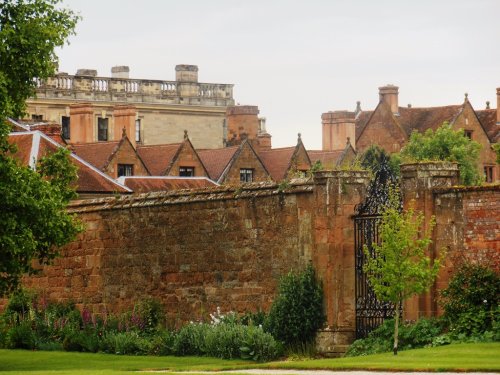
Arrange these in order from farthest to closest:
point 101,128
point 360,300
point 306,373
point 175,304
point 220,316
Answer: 1. point 101,128
2. point 175,304
3. point 220,316
4. point 360,300
5. point 306,373

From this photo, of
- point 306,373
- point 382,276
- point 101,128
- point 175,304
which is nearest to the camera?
point 306,373

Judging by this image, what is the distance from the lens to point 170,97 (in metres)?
108

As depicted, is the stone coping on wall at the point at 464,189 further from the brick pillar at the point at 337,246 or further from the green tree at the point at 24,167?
the green tree at the point at 24,167

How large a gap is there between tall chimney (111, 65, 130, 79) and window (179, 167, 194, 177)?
31.9 meters

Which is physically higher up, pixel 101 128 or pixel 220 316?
pixel 101 128

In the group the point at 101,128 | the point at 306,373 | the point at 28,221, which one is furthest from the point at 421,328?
the point at 101,128

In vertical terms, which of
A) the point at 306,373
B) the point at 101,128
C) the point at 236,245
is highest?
the point at 101,128

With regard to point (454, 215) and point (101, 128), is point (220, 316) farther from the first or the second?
point (101, 128)

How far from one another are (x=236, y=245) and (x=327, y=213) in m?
3.55

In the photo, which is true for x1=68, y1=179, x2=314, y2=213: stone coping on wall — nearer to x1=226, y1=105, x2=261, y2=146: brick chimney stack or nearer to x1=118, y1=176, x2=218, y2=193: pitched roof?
x1=118, y1=176, x2=218, y2=193: pitched roof

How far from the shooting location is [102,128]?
102500mm

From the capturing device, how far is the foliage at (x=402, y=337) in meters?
33.0

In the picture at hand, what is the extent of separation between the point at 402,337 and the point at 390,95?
65.1 metres

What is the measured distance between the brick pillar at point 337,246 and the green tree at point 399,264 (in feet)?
9.60
